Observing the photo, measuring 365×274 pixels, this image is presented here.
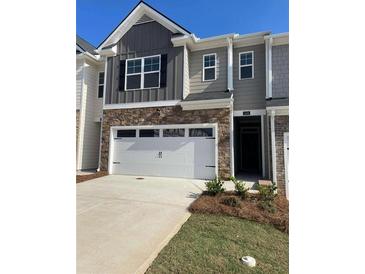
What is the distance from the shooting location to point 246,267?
10.2 feet

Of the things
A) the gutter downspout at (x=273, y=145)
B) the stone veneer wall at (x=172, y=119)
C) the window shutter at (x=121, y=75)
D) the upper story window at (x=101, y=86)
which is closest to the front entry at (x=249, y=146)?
the stone veneer wall at (x=172, y=119)

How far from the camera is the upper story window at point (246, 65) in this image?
10789 millimetres

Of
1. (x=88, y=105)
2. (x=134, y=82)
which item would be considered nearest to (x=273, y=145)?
(x=134, y=82)

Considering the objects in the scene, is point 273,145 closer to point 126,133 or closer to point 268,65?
point 268,65

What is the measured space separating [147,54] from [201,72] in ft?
9.29

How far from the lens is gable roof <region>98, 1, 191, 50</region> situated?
1100 centimetres

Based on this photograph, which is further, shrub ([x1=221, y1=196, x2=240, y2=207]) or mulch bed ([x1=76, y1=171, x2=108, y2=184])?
mulch bed ([x1=76, y1=171, x2=108, y2=184])

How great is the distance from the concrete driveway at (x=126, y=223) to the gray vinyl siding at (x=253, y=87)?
480 centimetres

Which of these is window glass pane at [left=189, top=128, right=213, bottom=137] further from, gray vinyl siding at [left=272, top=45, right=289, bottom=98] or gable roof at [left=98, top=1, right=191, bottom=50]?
gable roof at [left=98, top=1, right=191, bottom=50]

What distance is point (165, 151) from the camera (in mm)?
10602

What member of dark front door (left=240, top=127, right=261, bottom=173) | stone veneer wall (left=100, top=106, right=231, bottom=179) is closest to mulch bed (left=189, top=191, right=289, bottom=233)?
stone veneer wall (left=100, top=106, right=231, bottom=179)

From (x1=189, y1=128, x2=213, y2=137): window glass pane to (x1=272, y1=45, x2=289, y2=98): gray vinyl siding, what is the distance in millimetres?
3267
